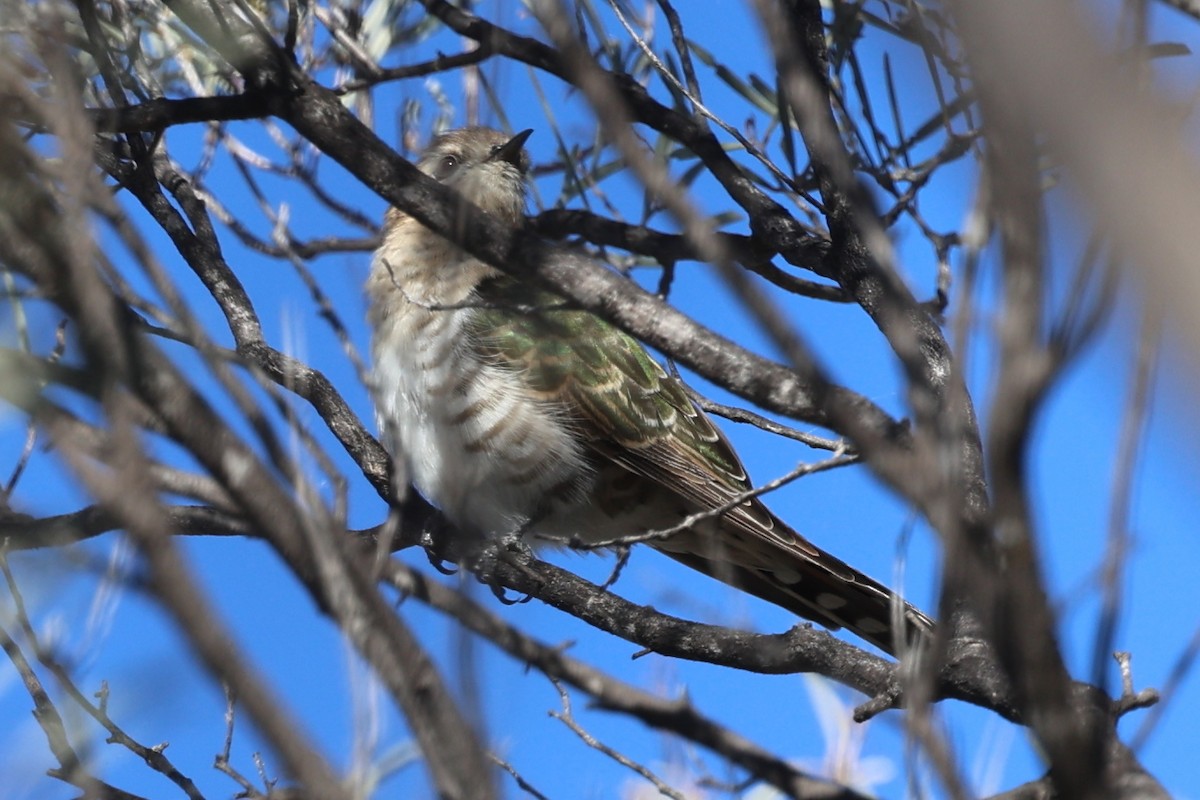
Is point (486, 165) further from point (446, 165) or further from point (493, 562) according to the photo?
point (493, 562)

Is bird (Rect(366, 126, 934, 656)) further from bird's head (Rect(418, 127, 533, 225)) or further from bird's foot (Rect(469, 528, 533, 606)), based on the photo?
bird's head (Rect(418, 127, 533, 225))

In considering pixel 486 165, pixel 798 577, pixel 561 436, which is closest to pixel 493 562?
pixel 561 436

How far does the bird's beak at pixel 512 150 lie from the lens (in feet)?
19.4

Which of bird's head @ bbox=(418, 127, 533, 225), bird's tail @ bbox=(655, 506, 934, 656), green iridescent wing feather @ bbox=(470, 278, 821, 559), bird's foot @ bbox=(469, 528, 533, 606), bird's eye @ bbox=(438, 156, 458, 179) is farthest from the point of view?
bird's eye @ bbox=(438, 156, 458, 179)

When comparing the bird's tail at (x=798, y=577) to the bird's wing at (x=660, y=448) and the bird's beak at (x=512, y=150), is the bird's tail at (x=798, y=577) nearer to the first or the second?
the bird's wing at (x=660, y=448)

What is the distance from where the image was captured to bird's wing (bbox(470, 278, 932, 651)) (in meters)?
4.71

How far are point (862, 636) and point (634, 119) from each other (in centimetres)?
202

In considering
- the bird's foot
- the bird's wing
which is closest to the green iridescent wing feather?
the bird's wing

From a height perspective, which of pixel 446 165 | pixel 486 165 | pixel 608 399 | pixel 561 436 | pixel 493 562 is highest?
pixel 446 165

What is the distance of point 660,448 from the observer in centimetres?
500

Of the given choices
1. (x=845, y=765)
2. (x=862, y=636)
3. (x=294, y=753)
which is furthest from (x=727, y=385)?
(x=862, y=636)

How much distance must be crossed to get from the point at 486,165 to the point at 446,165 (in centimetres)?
Result: 25

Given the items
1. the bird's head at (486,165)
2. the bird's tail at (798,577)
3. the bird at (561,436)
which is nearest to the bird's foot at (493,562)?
the bird at (561,436)

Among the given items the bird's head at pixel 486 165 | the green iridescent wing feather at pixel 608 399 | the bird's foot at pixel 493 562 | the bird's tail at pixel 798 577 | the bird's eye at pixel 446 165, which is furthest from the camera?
the bird's eye at pixel 446 165
